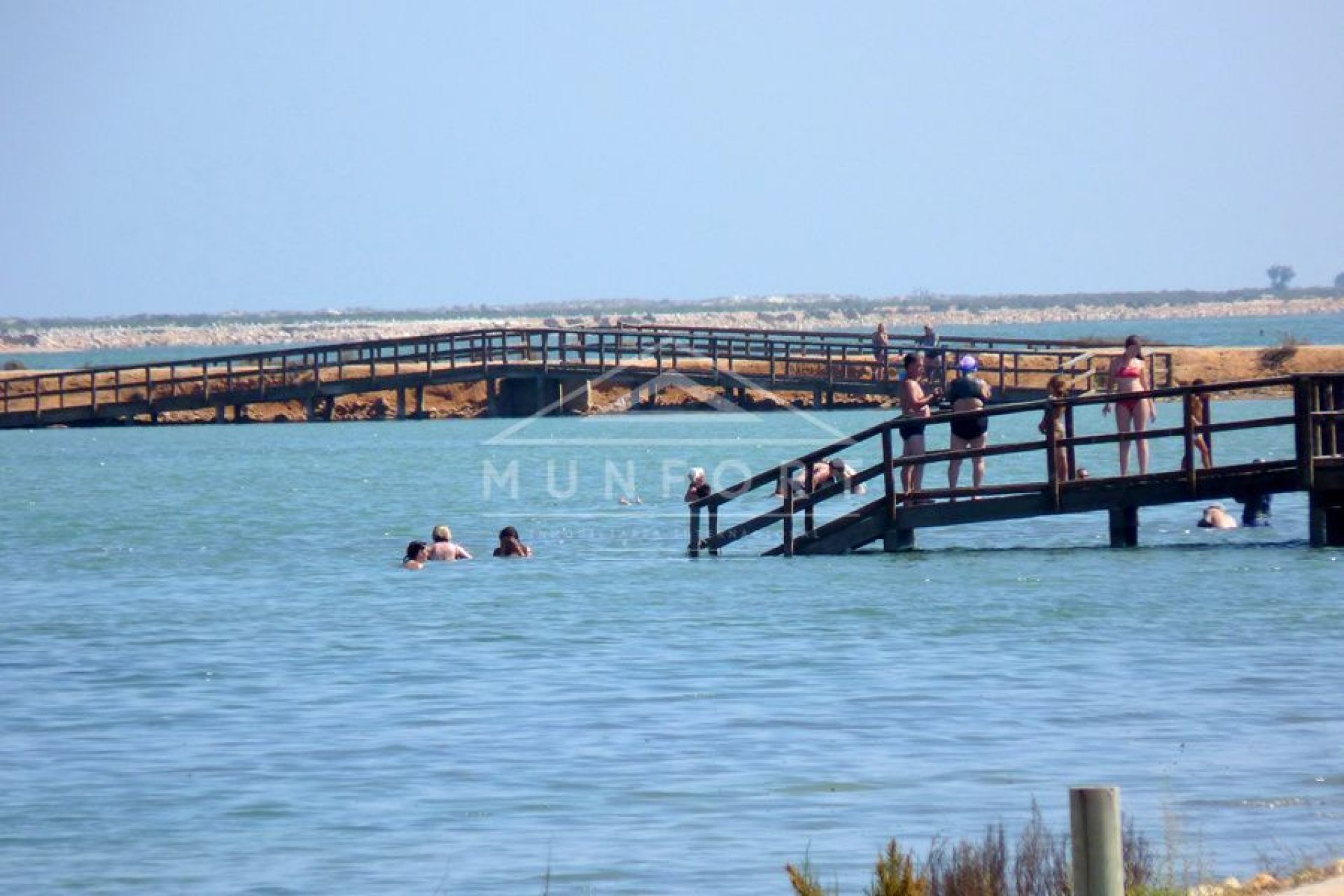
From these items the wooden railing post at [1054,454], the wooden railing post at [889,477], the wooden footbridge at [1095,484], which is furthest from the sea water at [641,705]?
the wooden railing post at [1054,454]

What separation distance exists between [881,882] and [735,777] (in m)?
4.73

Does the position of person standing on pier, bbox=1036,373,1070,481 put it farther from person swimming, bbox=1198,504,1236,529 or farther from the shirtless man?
person swimming, bbox=1198,504,1236,529

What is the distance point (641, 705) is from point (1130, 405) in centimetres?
869

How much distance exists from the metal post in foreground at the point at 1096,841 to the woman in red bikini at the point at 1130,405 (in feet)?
48.2

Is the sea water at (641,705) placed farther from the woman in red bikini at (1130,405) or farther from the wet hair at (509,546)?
the woman in red bikini at (1130,405)

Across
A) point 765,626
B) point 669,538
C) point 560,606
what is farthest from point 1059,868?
point 669,538

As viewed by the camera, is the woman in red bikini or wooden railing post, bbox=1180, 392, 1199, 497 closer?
wooden railing post, bbox=1180, 392, 1199, 497

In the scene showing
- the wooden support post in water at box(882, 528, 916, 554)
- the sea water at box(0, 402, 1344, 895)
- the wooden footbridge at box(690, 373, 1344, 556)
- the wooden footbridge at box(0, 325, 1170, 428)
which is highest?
the wooden footbridge at box(0, 325, 1170, 428)

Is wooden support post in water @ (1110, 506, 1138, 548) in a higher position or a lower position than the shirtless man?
lower

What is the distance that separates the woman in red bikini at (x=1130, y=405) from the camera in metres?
22.5

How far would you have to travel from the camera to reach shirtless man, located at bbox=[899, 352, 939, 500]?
71.4 feet

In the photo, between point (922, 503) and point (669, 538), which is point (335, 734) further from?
point (669, 538)

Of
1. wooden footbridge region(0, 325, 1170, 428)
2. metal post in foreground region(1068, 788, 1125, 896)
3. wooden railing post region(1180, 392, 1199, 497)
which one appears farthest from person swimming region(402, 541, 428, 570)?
A: wooden footbridge region(0, 325, 1170, 428)

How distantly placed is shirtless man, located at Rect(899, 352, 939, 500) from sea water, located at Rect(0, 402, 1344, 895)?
3.24 ft
